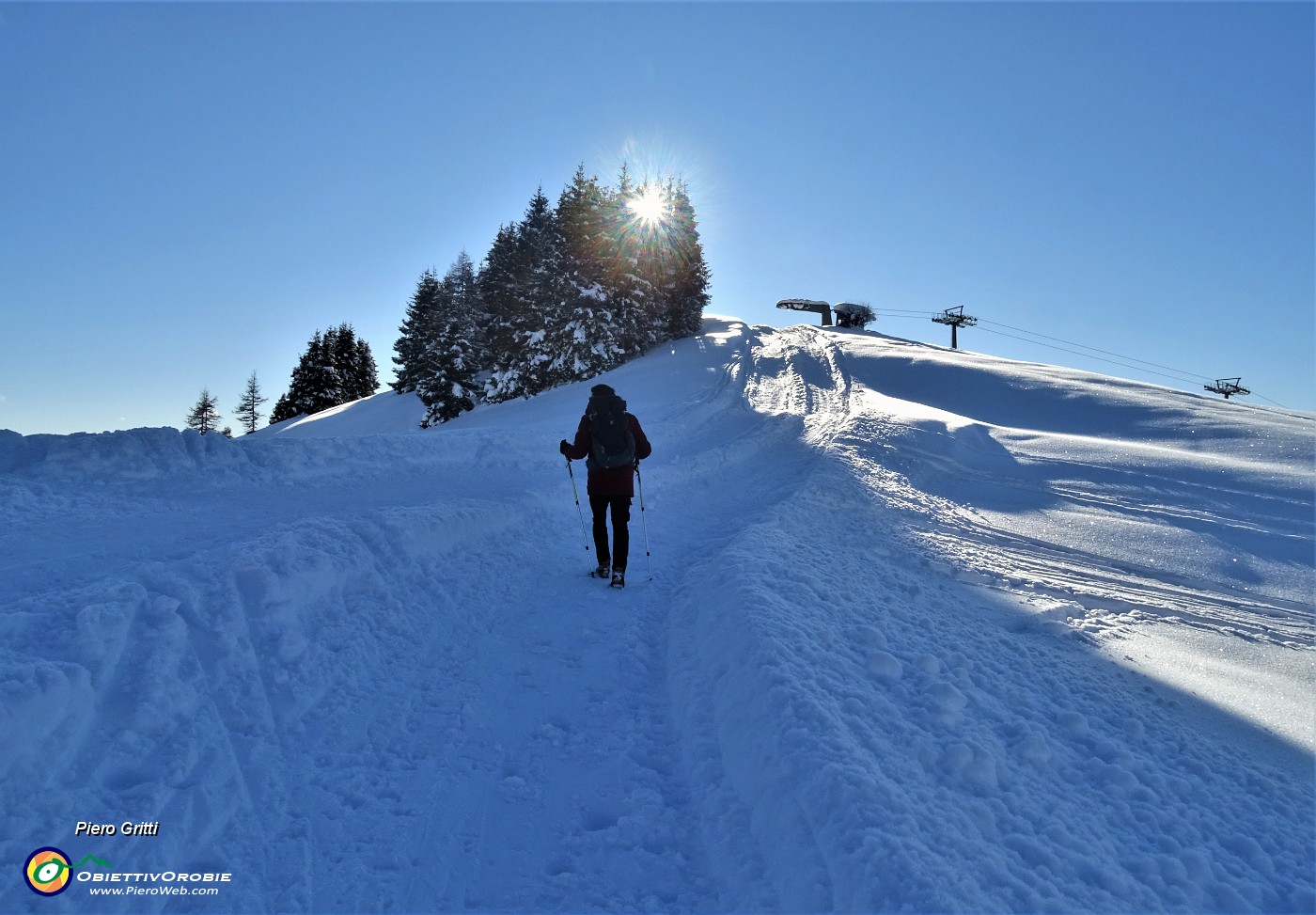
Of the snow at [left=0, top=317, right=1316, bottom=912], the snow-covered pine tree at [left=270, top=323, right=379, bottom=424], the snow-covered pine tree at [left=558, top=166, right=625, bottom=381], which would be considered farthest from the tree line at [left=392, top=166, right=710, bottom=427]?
the snow at [left=0, top=317, right=1316, bottom=912]

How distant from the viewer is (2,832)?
2906 mm

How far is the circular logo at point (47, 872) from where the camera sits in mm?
2793

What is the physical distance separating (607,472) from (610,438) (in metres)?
0.41

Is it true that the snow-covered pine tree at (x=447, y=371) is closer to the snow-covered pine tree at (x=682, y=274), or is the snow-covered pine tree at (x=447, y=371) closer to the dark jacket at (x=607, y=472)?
the snow-covered pine tree at (x=682, y=274)

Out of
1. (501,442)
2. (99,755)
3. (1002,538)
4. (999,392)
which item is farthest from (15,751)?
(999,392)

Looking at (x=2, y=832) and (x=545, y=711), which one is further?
(x=545, y=711)

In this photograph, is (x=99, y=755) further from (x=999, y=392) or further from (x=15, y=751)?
(x=999, y=392)

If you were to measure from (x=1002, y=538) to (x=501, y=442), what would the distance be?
9.71 m

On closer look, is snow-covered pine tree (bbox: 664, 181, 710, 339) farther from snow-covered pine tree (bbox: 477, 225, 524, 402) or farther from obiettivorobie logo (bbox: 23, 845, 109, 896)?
obiettivorobie logo (bbox: 23, 845, 109, 896)

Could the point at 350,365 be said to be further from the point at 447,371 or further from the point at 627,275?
the point at 627,275

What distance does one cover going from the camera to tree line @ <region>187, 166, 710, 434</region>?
3225 centimetres

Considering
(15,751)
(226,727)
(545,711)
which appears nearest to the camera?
(15,751)

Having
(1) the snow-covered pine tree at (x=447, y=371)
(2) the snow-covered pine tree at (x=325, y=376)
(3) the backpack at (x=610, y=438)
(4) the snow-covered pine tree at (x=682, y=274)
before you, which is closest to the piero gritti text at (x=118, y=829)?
(3) the backpack at (x=610, y=438)

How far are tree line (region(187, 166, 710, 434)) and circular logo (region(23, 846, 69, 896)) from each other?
29.5 meters
